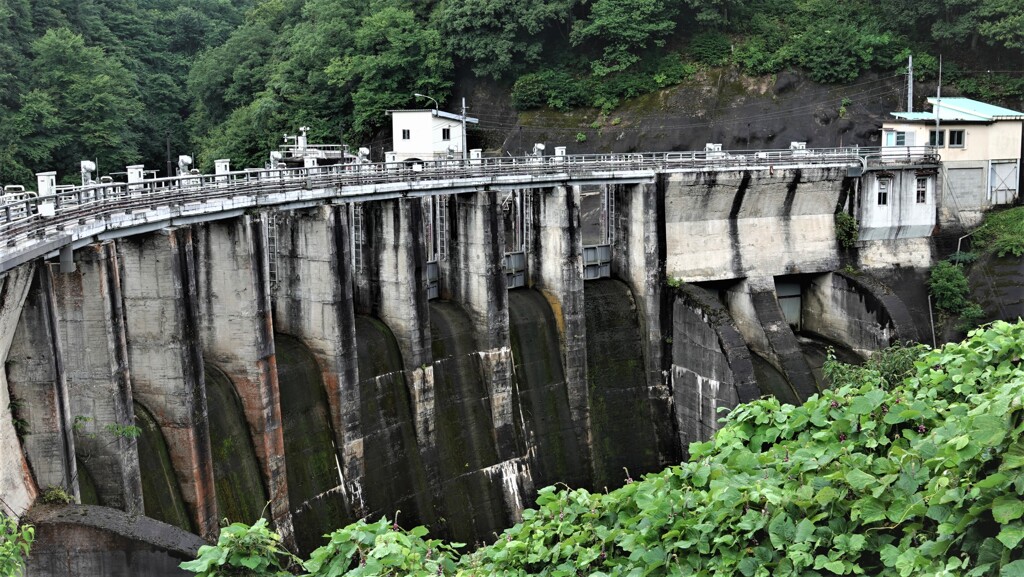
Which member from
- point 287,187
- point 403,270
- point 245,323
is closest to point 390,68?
point 403,270

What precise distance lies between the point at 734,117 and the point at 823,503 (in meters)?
57.7

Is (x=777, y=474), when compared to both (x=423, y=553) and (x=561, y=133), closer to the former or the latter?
(x=423, y=553)

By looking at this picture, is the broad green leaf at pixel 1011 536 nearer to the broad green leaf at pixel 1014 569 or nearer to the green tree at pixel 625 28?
the broad green leaf at pixel 1014 569

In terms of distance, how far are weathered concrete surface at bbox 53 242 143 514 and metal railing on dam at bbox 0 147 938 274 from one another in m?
1.02

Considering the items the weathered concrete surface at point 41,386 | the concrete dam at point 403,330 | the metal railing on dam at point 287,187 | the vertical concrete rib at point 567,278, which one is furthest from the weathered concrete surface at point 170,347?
the vertical concrete rib at point 567,278

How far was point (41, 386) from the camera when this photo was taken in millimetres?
23375

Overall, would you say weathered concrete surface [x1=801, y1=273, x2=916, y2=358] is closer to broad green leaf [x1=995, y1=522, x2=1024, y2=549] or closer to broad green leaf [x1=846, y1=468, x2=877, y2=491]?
broad green leaf [x1=846, y1=468, x2=877, y2=491]

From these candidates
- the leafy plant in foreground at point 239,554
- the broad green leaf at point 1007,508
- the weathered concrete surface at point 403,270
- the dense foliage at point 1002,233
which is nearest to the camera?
the broad green leaf at point 1007,508

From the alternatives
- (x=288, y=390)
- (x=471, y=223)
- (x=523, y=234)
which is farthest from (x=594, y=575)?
(x=523, y=234)

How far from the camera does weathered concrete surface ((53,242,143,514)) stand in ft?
82.3

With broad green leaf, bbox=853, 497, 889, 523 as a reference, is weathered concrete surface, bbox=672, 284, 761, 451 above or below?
below

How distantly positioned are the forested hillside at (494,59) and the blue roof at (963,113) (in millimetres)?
8823

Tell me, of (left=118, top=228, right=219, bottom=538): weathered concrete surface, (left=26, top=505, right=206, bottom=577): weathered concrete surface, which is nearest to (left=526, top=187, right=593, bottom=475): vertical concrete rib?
(left=118, top=228, right=219, bottom=538): weathered concrete surface

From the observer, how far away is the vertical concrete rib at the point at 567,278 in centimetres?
4388
